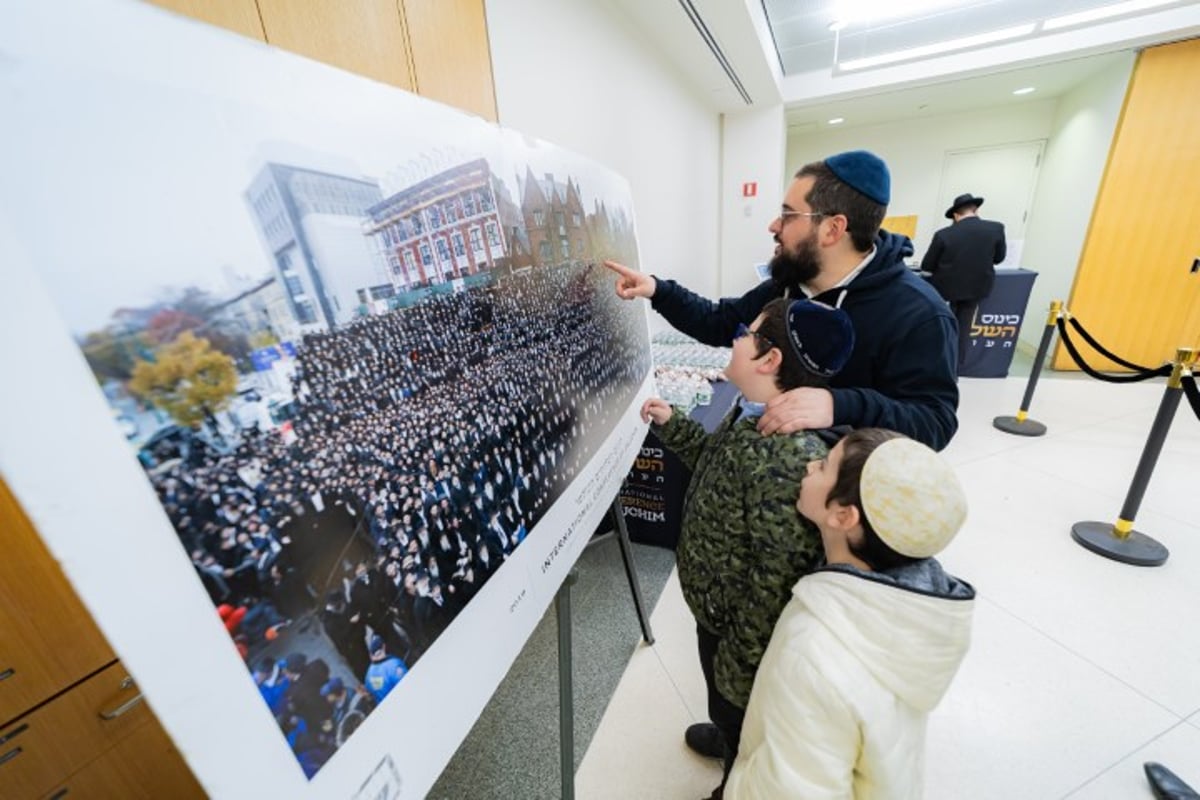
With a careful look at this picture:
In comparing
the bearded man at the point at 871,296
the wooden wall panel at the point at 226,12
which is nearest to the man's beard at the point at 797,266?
the bearded man at the point at 871,296

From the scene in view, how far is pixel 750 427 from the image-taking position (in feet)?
3.46

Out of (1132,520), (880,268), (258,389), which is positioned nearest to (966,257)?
(1132,520)

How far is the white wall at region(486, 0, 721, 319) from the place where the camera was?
1.87 meters

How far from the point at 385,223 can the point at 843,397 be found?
3.23ft

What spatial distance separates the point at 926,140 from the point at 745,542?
9075 mm

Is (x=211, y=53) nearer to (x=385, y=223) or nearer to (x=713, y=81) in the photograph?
(x=385, y=223)

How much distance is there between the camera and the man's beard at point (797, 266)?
1317mm

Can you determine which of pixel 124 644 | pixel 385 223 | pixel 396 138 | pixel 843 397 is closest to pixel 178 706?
pixel 124 644

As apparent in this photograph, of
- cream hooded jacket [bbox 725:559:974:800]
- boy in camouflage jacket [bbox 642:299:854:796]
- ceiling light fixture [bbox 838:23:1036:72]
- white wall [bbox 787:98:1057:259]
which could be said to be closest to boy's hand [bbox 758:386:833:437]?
boy in camouflage jacket [bbox 642:299:854:796]

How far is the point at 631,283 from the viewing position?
152 centimetres

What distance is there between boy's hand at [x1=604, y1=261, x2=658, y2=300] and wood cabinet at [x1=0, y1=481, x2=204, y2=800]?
1.52 metres

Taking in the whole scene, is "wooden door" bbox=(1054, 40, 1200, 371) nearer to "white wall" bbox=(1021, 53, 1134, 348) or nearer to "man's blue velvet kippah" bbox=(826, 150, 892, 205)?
"white wall" bbox=(1021, 53, 1134, 348)

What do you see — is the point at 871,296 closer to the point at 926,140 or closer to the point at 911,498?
the point at 911,498

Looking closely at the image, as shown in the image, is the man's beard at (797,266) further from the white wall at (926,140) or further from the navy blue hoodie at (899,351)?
the white wall at (926,140)
